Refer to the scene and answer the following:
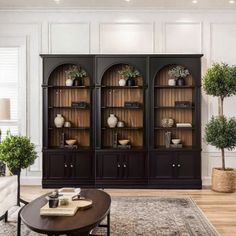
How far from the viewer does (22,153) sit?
4.50m

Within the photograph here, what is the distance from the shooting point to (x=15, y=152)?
4434mm

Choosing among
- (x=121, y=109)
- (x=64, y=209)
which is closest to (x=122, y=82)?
(x=121, y=109)

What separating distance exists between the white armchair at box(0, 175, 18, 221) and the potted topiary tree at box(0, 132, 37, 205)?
0.89 feet

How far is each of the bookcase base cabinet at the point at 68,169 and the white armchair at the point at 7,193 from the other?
1887 mm

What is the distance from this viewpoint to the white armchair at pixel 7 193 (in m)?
3.77

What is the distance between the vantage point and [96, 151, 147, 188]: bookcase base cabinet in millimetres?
6164

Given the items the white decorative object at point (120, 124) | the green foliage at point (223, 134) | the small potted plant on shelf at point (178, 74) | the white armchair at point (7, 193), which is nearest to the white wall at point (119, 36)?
the small potted plant on shelf at point (178, 74)

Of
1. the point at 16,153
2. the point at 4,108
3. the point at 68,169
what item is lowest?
the point at 68,169

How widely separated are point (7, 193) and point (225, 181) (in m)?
3.73

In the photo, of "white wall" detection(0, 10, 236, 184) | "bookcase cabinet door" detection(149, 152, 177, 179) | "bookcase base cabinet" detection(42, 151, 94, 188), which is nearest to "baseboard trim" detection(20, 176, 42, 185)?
"white wall" detection(0, 10, 236, 184)

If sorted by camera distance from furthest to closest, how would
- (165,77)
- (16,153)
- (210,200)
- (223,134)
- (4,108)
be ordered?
(165,77), (223,134), (210,200), (4,108), (16,153)

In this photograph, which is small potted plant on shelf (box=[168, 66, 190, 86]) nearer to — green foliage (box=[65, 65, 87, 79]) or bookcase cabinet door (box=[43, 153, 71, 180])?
green foliage (box=[65, 65, 87, 79])

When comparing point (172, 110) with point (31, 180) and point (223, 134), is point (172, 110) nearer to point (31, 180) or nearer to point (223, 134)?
point (223, 134)

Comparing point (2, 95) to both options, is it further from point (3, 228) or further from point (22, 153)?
point (3, 228)
